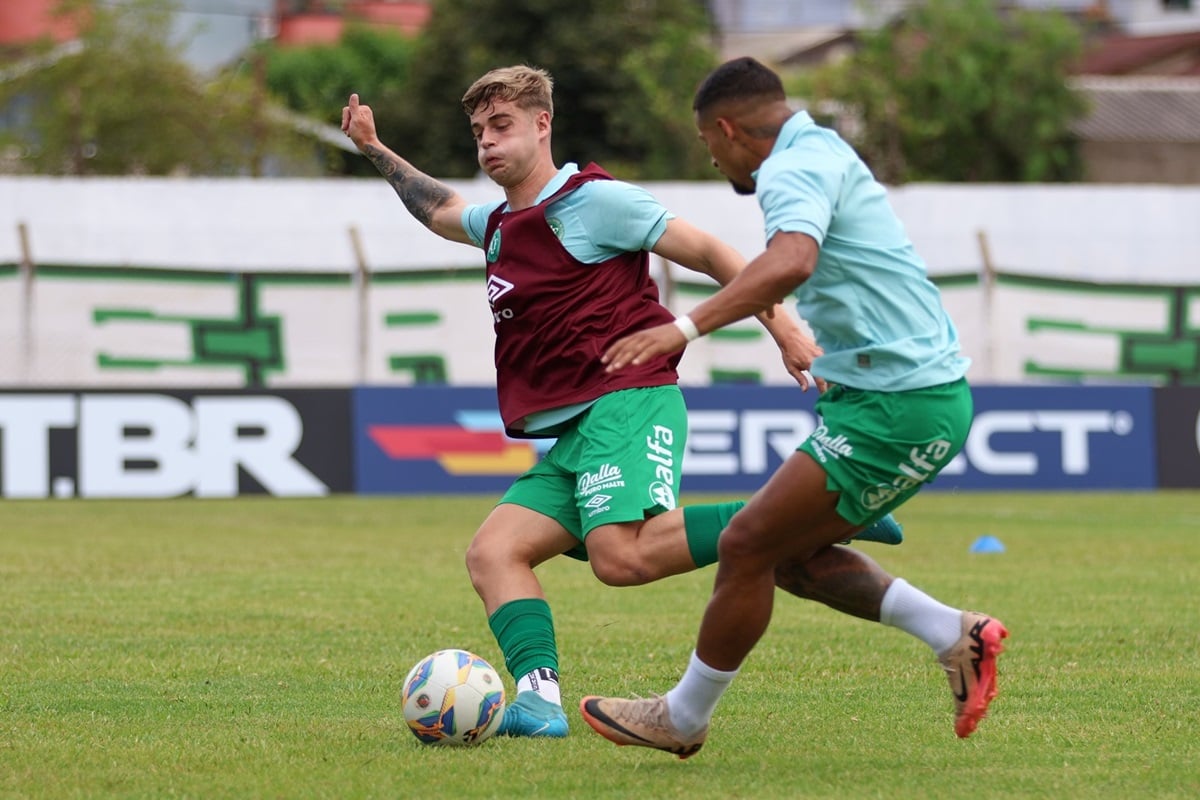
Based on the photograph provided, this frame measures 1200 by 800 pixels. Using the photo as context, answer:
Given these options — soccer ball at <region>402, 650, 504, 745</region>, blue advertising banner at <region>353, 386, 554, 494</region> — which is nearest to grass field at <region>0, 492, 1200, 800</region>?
soccer ball at <region>402, 650, 504, 745</region>

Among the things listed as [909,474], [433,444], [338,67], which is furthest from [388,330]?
[338,67]

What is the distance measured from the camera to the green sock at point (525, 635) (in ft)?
21.0

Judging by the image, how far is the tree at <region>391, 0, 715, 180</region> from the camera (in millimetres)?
40531

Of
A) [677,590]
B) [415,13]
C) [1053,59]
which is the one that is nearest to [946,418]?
[677,590]

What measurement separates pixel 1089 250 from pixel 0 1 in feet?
124

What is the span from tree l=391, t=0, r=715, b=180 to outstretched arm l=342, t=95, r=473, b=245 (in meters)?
32.4

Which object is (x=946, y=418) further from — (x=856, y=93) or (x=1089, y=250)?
(x=856, y=93)

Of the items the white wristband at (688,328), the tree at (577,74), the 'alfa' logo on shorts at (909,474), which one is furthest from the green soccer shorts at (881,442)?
the tree at (577,74)

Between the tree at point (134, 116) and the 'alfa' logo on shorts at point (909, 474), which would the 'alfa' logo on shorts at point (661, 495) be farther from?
the tree at point (134, 116)

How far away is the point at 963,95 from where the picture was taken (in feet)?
137

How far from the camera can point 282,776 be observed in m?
5.60

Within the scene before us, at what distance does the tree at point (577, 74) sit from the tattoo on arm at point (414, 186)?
1278 inches

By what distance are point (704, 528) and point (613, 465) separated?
1.22ft

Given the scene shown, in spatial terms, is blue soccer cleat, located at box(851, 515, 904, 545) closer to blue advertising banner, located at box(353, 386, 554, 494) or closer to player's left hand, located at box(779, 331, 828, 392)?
player's left hand, located at box(779, 331, 828, 392)
